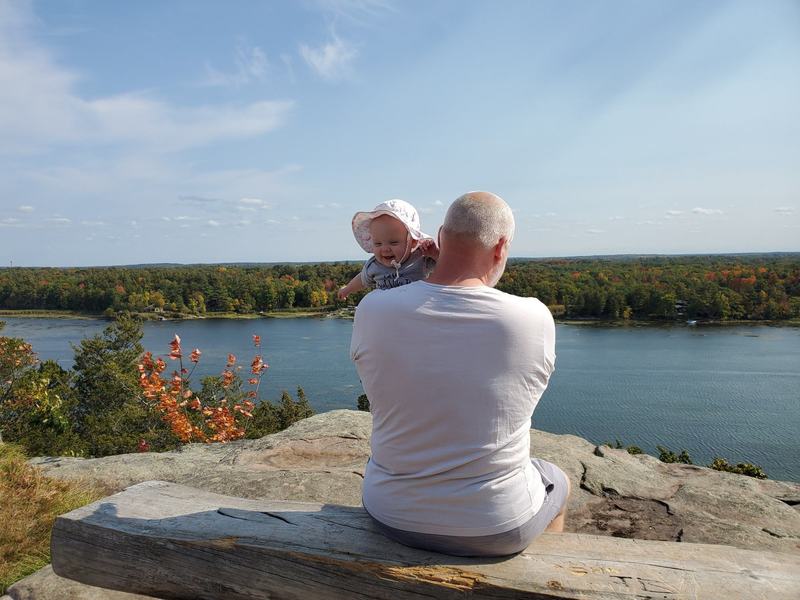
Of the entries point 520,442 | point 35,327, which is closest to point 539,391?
point 520,442

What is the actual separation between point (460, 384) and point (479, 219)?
365 mm

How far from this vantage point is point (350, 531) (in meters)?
1.62

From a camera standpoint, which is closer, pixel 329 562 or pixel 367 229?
pixel 329 562

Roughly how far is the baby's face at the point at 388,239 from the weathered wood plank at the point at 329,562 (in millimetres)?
Answer: 764

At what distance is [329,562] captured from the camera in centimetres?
150

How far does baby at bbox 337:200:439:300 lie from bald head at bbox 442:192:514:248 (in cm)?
41

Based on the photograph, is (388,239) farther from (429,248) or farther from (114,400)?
(114,400)

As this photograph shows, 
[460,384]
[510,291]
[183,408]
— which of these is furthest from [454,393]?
[510,291]

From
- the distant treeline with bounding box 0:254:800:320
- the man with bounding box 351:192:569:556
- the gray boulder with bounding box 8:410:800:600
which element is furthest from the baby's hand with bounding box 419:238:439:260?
the distant treeline with bounding box 0:254:800:320

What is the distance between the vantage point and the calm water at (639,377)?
17547mm

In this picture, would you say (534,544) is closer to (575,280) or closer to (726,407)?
(726,407)

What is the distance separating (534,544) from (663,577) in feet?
1.03

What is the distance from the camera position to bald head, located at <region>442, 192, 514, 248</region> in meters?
A: 1.33

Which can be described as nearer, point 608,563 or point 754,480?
point 608,563
